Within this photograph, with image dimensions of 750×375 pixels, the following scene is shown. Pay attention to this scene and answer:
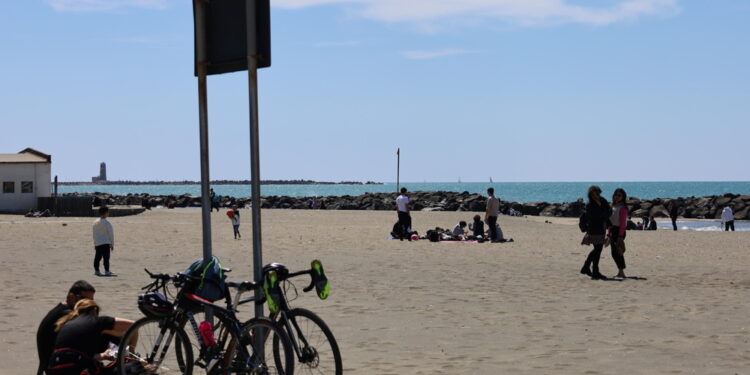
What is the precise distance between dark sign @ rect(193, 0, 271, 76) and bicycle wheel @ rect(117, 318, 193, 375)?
5.82 ft

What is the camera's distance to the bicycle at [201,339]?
6.00 m

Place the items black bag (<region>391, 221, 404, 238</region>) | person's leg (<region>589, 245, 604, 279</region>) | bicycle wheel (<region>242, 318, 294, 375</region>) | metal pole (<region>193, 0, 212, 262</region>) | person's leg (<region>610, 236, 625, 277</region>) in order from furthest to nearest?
1. black bag (<region>391, 221, 404, 238</region>)
2. person's leg (<region>610, 236, 625, 277</region>)
3. person's leg (<region>589, 245, 604, 279</region>)
4. metal pole (<region>193, 0, 212, 262</region>)
5. bicycle wheel (<region>242, 318, 294, 375</region>)

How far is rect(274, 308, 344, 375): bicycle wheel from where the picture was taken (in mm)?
5988

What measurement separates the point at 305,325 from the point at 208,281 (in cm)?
71

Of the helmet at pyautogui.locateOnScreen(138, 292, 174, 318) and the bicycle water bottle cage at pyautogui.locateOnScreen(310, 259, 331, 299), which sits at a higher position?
the bicycle water bottle cage at pyautogui.locateOnScreen(310, 259, 331, 299)

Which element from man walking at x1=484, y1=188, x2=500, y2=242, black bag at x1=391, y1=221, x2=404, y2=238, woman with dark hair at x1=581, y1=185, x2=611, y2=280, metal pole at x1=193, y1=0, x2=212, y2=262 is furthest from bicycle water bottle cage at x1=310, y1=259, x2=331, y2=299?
black bag at x1=391, y1=221, x2=404, y2=238

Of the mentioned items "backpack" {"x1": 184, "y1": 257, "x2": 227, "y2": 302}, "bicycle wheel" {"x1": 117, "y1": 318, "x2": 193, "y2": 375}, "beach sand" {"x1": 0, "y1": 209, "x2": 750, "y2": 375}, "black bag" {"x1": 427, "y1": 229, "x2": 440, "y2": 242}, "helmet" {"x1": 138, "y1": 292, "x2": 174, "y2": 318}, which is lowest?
"beach sand" {"x1": 0, "y1": 209, "x2": 750, "y2": 375}

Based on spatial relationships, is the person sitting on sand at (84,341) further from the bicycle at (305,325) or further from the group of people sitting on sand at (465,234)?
the group of people sitting on sand at (465,234)

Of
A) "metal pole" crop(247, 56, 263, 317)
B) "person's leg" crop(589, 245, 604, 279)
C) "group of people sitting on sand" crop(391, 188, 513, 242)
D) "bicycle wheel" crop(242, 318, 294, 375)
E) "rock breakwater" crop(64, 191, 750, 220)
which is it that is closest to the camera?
"bicycle wheel" crop(242, 318, 294, 375)

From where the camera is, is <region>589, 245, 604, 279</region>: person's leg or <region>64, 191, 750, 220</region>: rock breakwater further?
<region>64, 191, 750, 220</region>: rock breakwater

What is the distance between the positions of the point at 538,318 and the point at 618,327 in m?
1.03

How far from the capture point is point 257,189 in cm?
612

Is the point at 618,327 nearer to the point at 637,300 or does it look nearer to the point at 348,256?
the point at 637,300

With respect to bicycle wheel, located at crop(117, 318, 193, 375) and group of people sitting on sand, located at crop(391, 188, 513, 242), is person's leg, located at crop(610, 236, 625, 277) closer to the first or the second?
group of people sitting on sand, located at crop(391, 188, 513, 242)
